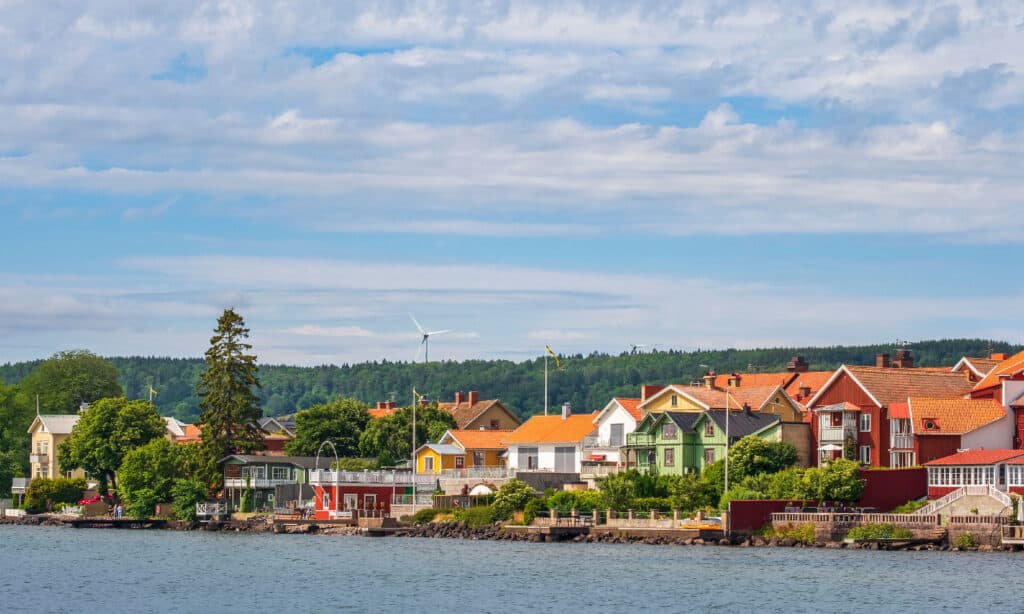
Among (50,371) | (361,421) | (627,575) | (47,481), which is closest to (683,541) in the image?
(627,575)

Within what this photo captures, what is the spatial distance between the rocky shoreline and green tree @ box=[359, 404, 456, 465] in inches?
624

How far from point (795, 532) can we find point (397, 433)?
49.6m

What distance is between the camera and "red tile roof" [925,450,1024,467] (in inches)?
3447

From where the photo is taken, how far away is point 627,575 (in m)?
72.4

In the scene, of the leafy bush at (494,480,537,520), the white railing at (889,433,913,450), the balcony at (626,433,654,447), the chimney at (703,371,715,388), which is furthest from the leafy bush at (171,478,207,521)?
the white railing at (889,433,913,450)

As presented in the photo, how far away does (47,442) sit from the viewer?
149 meters

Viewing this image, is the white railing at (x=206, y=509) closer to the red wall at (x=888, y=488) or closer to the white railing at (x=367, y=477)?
the white railing at (x=367, y=477)

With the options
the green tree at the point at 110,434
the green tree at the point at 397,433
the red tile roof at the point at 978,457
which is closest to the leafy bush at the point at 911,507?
the red tile roof at the point at 978,457

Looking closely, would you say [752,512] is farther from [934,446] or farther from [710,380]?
[710,380]

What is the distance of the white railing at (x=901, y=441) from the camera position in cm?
9625

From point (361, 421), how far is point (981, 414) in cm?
5574

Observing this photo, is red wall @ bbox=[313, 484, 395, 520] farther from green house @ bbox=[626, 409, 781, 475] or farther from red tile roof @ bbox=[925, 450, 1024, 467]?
red tile roof @ bbox=[925, 450, 1024, 467]

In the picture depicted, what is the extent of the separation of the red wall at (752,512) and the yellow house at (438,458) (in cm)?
3782

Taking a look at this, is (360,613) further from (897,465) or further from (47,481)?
(47,481)
